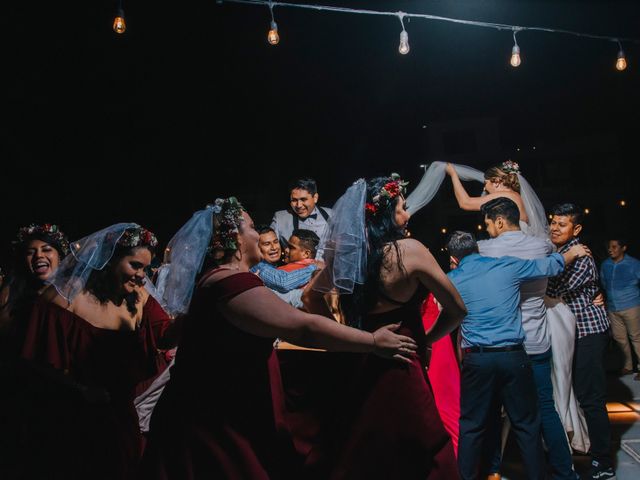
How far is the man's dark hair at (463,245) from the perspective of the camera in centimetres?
385

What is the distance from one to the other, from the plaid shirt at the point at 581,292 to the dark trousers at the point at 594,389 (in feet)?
0.31

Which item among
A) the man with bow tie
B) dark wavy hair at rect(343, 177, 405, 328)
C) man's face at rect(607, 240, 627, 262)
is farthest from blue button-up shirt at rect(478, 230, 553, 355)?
man's face at rect(607, 240, 627, 262)

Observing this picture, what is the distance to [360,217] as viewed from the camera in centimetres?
260

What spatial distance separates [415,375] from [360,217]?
886mm

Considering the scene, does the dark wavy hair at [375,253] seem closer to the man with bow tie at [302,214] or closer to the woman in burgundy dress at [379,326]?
the woman in burgundy dress at [379,326]

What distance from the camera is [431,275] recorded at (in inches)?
95.3

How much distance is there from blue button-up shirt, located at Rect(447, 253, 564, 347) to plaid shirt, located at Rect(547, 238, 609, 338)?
1.79 feet

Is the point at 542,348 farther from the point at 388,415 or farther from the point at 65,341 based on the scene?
the point at 65,341

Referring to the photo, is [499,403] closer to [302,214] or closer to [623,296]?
[302,214]

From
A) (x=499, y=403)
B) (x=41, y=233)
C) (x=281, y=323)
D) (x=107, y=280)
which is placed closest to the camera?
(x=281, y=323)

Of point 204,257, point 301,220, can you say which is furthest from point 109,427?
point 301,220

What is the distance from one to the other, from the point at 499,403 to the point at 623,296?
5795 millimetres

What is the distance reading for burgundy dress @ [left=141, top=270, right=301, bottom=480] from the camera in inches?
80.0

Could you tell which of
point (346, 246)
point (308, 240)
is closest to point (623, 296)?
point (308, 240)
